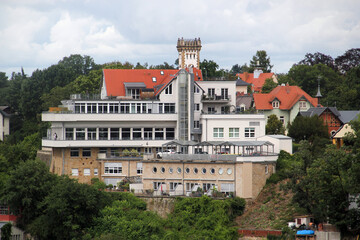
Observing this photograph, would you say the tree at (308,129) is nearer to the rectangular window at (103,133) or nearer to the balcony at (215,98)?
the balcony at (215,98)

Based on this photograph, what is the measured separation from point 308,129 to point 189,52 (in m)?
18.4

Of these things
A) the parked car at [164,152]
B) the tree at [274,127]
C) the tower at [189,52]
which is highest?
the tower at [189,52]

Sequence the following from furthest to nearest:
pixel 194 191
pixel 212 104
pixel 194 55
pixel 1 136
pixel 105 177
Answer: pixel 1 136
pixel 194 55
pixel 212 104
pixel 105 177
pixel 194 191

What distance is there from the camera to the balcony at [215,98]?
72.3 meters

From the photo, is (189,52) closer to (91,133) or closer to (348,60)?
(91,133)

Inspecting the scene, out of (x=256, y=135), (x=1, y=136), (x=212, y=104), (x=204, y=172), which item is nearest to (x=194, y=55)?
(x=212, y=104)

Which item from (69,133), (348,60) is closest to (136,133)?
(69,133)

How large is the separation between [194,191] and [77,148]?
49.0ft

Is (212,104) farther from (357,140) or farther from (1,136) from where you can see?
(1,136)

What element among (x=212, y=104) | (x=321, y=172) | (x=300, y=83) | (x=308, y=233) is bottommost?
(x=308, y=233)

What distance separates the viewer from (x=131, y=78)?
75.5 m

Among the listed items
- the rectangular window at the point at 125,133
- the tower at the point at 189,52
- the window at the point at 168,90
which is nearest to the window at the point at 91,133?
the rectangular window at the point at 125,133

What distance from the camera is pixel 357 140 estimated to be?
168 feet

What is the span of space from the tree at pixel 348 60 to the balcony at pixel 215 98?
5420cm
